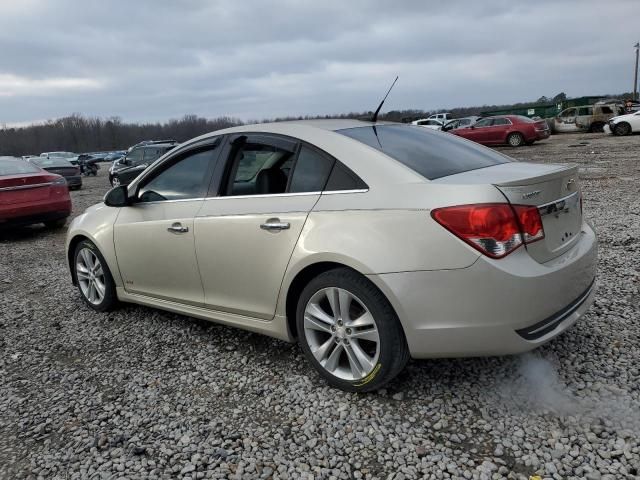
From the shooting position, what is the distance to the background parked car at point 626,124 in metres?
23.6

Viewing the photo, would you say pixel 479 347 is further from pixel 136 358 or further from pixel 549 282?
pixel 136 358

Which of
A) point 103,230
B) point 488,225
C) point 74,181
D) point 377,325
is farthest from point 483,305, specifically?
point 74,181

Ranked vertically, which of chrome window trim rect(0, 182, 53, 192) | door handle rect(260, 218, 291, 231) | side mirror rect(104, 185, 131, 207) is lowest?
door handle rect(260, 218, 291, 231)

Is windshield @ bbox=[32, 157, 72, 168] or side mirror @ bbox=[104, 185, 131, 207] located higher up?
windshield @ bbox=[32, 157, 72, 168]

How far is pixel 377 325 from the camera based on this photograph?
2623 millimetres

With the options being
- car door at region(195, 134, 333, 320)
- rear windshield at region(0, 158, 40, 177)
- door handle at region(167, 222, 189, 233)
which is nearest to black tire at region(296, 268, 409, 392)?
car door at region(195, 134, 333, 320)

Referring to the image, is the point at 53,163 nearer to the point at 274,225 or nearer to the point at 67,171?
the point at 67,171

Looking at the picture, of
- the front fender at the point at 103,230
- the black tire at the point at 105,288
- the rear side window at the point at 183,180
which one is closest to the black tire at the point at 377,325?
the rear side window at the point at 183,180

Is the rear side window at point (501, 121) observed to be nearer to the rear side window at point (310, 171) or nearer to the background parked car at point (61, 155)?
the rear side window at point (310, 171)

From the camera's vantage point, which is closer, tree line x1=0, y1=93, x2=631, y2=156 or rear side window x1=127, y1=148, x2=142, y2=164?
rear side window x1=127, y1=148, x2=142, y2=164

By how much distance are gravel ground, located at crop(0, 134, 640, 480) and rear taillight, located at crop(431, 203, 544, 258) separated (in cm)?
90

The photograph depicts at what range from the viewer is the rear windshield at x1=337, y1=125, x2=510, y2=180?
2.86 meters

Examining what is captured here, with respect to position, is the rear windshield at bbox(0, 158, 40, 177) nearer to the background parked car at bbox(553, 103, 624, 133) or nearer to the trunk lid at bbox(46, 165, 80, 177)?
the trunk lid at bbox(46, 165, 80, 177)

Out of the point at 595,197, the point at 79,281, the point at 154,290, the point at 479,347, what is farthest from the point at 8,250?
the point at 595,197
